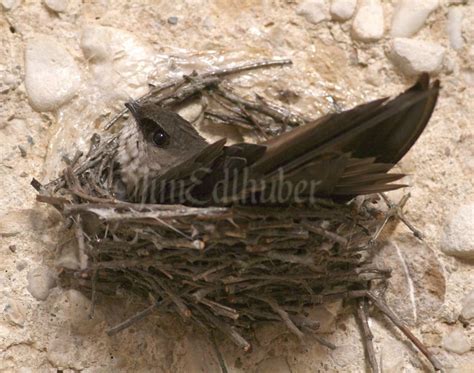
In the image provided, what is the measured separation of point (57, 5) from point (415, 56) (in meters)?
1.17

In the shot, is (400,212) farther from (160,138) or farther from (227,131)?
(160,138)

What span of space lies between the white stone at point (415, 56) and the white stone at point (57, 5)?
3.54 feet

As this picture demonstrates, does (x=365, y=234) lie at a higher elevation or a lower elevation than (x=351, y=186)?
lower

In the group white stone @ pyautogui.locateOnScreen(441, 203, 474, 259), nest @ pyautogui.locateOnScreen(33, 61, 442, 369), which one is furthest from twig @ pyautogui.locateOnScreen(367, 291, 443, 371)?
white stone @ pyautogui.locateOnScreen(441, 203, 474, 259)

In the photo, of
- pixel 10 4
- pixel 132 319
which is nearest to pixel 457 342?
pixel 132 319

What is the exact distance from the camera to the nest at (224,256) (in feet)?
7.53

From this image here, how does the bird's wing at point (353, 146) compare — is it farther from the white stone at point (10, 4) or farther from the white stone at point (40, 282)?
the white stone at point (10, 4)

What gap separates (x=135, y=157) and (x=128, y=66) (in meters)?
0.30

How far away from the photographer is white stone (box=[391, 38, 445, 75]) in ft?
9.26

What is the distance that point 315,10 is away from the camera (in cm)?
289

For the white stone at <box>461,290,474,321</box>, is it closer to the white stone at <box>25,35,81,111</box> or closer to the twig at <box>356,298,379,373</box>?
the twig at <box>356,298,379,373</box>

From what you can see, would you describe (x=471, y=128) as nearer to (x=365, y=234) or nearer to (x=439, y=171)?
(x=439, y=171)

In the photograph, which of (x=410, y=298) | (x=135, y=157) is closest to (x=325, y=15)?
(x=135, y=157)

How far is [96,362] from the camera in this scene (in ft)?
8.26
